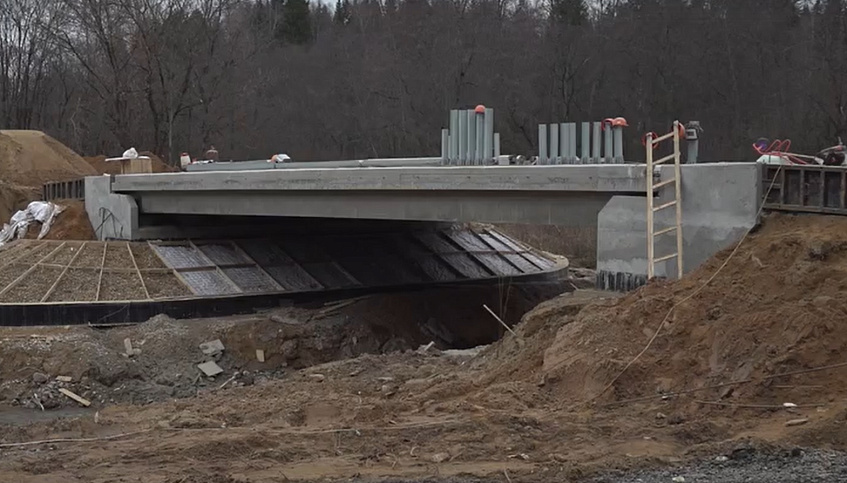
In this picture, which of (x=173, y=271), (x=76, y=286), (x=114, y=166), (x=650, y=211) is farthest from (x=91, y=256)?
(x=650, y=211)

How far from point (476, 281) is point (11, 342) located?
13763 millimetres

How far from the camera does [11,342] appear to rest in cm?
2192

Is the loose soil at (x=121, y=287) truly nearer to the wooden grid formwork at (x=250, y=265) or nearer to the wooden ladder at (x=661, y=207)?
the wooden grid formwork at (x=250, y=265)

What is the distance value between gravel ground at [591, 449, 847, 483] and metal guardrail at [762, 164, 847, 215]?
5.76m

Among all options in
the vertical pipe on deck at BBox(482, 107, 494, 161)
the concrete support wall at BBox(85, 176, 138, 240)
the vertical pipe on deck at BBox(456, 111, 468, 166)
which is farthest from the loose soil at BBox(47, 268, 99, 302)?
the vertical pipe on deck at BBox(482, 107, 494, 161)

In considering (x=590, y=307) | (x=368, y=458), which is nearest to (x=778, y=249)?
(x=590, y=307)

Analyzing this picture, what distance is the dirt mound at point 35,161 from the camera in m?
38.5

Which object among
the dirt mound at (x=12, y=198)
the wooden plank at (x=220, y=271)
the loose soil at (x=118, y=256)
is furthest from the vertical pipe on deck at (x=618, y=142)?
the dirt mound at (x=12, y=198)

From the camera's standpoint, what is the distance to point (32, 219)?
103 ft

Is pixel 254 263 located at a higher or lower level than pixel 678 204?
lower

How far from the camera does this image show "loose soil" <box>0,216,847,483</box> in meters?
9.73

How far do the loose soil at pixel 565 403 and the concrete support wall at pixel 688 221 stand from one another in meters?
0.54

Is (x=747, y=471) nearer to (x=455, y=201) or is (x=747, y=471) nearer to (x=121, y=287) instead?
(x=455, y=201)

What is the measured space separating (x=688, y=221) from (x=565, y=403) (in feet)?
15.7
